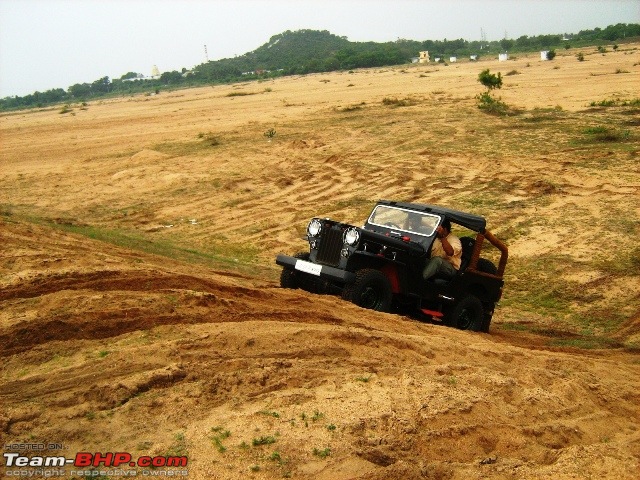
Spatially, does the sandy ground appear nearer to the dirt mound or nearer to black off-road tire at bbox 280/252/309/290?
the dirt mound

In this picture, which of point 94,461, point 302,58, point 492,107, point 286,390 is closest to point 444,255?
point 286,390

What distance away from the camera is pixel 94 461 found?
5.04 m

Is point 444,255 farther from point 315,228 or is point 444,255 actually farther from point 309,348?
point 309,348

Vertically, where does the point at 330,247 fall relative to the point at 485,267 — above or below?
above

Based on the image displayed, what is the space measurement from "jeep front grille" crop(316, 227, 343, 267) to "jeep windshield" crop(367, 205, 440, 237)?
1064 mm

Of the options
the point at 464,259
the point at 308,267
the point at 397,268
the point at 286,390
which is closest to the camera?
the point at 286,390

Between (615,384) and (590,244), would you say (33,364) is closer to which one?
(615,384)

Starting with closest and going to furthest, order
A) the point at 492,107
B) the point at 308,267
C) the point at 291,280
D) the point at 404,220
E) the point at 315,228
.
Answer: the point at 308,267
the point at 315,228
the point at 291,280
the point at 404,220
the point at 492,107

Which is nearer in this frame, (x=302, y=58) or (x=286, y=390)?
(x=286, y=390)

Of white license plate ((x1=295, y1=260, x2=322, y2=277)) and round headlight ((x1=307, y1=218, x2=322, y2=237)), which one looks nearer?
white license plate ((x1=295, y1=260, x2=322, y2=277))

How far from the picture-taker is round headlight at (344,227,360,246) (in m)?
9.91

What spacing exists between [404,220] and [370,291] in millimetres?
1473

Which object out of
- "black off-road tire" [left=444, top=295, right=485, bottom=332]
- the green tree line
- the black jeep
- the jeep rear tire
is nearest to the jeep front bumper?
the black jeep

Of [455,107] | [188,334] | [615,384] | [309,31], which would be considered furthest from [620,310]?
[309,31]
